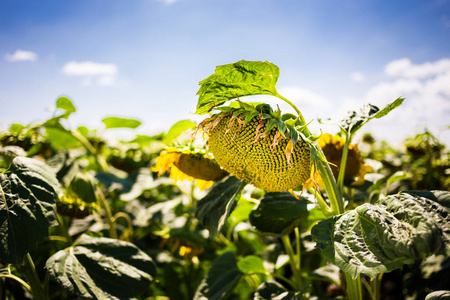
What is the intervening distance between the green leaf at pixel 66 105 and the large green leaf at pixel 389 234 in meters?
1.42

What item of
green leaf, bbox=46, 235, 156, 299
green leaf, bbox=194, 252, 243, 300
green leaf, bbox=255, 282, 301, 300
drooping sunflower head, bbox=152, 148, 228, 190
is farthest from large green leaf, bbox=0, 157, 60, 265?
green leaf, bbox=255, 282, 301, 300

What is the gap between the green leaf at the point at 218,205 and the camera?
100cm

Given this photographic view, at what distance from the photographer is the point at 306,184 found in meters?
0.93

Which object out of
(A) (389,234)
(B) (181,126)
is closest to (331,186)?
(A) (389,234)

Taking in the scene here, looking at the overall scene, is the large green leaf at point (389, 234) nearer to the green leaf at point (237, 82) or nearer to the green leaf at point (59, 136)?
the green leaf at point (237, 82)

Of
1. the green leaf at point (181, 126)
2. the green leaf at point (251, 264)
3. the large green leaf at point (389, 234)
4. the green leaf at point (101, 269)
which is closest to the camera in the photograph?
the large green leaf at point (389, 234)

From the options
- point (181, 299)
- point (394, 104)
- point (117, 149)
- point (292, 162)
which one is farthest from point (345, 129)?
point (117, 149)

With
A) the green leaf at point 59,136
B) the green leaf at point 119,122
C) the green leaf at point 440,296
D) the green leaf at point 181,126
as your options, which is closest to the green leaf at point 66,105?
the green leaf at point 59,136

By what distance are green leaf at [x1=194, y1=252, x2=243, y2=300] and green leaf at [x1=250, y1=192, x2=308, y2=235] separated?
0.28 metres

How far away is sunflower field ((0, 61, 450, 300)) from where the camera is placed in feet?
2.42

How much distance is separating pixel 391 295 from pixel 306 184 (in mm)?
1140

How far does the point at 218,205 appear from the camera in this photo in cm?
109

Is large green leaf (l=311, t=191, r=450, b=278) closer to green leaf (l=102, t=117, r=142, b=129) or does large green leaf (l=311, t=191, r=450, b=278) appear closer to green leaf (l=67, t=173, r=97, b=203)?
green leaf (l=67, t=173, r=97, b=203)

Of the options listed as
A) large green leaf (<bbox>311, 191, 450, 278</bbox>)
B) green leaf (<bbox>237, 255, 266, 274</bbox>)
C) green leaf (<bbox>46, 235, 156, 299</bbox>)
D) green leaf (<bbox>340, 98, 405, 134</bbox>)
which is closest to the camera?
large green leaf (<bbox>311, 191, 450, 278</bbox>)
